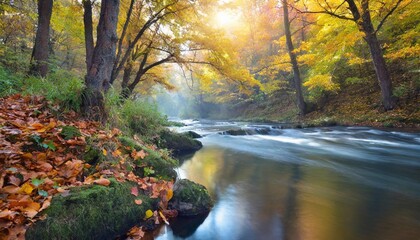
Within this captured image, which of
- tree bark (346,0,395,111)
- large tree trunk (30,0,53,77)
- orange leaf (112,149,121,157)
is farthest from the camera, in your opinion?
tree bark (346,0,395,111)

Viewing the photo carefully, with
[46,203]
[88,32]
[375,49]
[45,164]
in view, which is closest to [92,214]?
[46,203]

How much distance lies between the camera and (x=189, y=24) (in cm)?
900

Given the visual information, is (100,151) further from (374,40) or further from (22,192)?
(374,40)

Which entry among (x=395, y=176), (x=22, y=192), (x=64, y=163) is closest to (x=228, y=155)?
(x=395, y=176)

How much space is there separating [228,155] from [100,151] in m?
4.91

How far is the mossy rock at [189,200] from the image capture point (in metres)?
3.31

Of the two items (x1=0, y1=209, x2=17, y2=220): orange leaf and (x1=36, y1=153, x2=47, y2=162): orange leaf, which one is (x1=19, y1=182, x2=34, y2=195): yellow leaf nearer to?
(x1=0, y1=209, x2=17, y2=220): orange leaf

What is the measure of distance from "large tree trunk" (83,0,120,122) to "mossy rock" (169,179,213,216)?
2.06 metres

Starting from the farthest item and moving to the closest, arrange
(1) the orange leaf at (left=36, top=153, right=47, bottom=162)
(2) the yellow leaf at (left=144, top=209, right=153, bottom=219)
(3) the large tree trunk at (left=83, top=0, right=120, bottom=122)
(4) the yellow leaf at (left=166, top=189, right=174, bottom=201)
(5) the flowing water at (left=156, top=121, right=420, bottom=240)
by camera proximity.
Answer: (3) the large tree trunk at (left=83, top=0, right=120, bottom=122), (4) the yellow leaf at (left=166, top=189, right=174, bottom=201), (5) the flowing water at (left=156, top=121, right=420, bottom=240), (2) the yellow leaf at (left=144, top=209, right=153, bottom=219), (1) the orange leaf at (left=36, top=153, right=47, bottom=162)

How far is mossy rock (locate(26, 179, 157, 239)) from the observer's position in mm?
2092

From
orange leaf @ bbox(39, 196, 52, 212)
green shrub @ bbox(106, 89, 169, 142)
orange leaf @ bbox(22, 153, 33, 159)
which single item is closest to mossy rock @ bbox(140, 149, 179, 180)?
orange leaf @ bbox(22, 153, 33, 159)

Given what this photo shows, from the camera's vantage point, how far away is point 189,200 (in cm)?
338

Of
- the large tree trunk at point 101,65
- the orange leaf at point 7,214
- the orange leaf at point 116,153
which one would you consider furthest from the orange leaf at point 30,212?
the large tree trunk at point 101,65

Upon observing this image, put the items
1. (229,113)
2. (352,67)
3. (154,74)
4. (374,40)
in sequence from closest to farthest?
(374,40)
(154,74)
(352,67)
(229,113)
